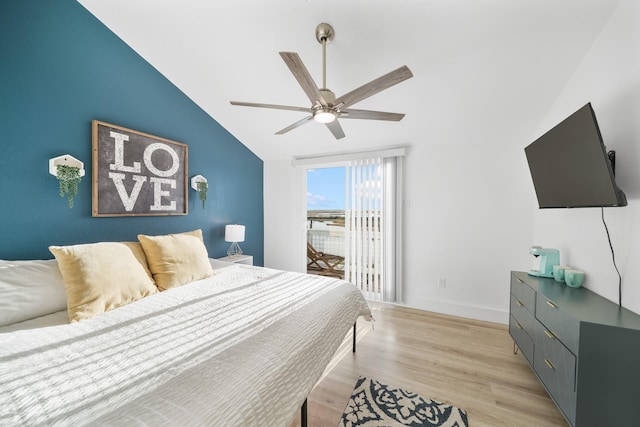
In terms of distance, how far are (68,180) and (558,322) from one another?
11.6ft

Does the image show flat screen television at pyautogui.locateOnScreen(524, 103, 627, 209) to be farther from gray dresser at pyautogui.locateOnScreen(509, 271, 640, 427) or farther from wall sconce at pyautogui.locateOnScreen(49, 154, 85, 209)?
wall sconce at pyautogui.locateOnScreen(49, 154, 85, 209)

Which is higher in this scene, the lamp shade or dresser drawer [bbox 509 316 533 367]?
the lamp shade

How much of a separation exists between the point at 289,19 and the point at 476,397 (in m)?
3.02

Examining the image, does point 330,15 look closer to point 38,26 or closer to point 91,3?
point 91,3

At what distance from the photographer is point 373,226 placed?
349cm

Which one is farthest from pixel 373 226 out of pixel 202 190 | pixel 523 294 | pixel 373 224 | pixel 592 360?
pixel 592 360

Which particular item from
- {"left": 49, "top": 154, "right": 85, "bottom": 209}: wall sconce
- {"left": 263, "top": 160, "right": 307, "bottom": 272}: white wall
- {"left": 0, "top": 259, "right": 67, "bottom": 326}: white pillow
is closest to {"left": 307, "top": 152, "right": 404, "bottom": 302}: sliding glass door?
{"left": 263, "top": 160, "right": 307, "bottom": 272}: white wall

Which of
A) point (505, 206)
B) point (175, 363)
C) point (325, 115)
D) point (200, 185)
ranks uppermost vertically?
point (325, 115)

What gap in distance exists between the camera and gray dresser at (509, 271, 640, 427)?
3.97 feet

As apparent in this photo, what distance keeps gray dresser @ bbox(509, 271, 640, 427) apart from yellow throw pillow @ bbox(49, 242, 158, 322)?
8.57ft

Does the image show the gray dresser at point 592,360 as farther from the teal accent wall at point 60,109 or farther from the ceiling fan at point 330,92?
the teal accent wall at point 60,109

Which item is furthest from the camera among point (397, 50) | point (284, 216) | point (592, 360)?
point (284, 216)

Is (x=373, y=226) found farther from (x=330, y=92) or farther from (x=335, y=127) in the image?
(x=330, y=92)

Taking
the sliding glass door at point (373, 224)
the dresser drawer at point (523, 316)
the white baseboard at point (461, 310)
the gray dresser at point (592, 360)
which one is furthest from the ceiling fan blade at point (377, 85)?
the white baseboard at point (461, 310)
